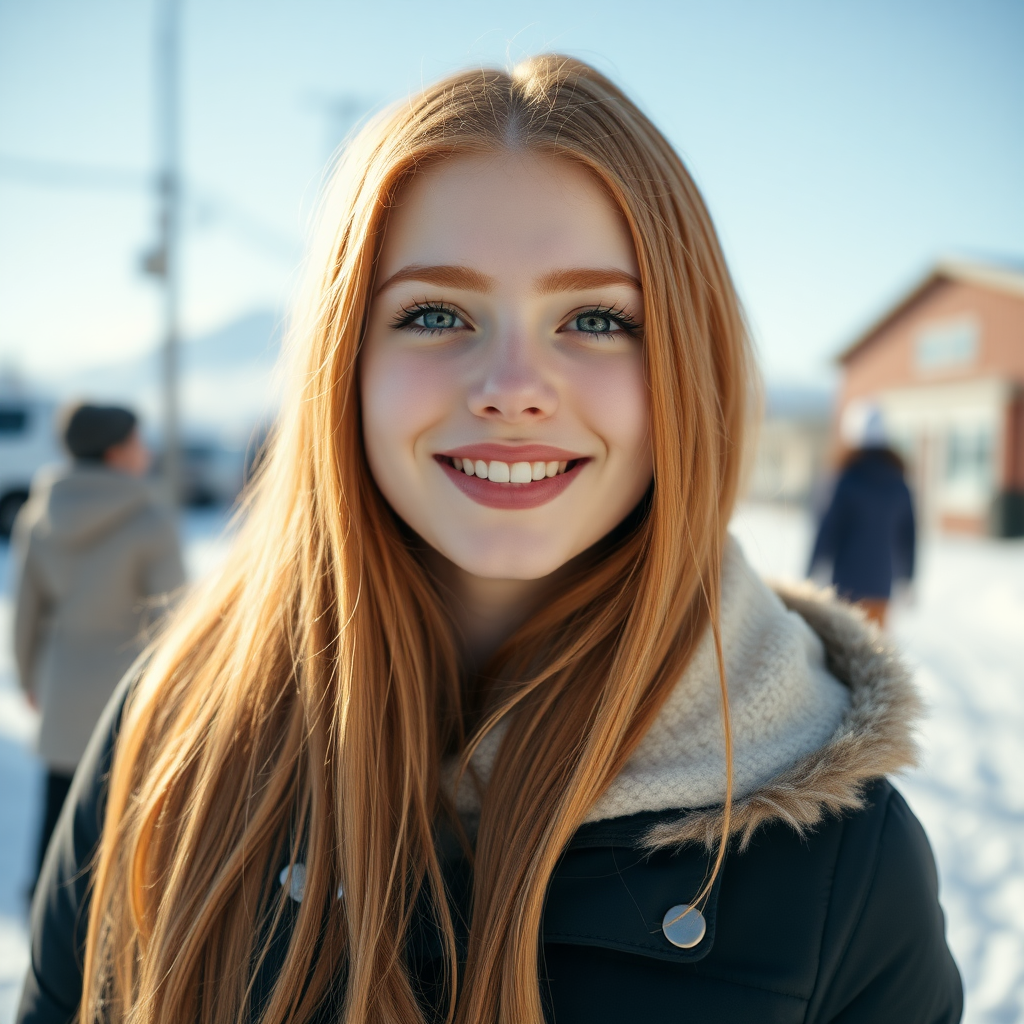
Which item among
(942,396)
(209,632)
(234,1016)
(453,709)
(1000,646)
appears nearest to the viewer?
(234,1016)

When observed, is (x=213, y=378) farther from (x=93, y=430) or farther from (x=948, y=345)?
(x=93, y=430)

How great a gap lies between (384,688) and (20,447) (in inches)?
538

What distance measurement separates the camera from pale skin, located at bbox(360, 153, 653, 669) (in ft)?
3.60

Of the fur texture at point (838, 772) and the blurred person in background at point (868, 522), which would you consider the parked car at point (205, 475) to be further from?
the fur texture at point (838, 772)

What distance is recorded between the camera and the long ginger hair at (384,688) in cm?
110

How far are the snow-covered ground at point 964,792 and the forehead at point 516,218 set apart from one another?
0.55m

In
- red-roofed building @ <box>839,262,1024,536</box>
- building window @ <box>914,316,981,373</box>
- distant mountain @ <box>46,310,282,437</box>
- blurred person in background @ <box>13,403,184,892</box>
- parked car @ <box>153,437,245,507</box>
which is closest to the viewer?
blurred person in background @ <box>13,403,184,892</box>

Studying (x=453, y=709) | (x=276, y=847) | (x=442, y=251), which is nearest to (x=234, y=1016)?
(x=276, y=847)

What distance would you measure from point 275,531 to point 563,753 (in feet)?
2.08

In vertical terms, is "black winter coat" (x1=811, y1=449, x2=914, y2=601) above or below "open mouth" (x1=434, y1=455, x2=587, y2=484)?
below

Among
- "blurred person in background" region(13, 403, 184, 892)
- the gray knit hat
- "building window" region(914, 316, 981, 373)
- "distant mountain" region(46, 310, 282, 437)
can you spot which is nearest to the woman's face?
"blurred person in background" region(13, 403, 184, 892)

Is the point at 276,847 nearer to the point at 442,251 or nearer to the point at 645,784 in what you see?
the point at 645,784

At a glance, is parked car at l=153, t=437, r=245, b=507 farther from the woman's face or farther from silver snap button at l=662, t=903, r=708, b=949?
silver snap button at l=662, t=903, r=708, b=949

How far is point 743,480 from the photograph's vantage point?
1364 millimetres
